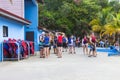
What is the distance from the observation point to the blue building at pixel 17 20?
19.8 meters

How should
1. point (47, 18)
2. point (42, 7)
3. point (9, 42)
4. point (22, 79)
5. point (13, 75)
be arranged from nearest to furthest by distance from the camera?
point (22, 79) → point (13, 75) → point (9, 42) → point (47, 18) → point (42, 7)

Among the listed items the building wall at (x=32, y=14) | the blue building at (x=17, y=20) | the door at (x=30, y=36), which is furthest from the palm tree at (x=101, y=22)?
the door at (x=30, y=36)

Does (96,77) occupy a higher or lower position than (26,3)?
lower

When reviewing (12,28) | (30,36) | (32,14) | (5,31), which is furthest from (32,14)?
(5,31)

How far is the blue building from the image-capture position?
19844mm

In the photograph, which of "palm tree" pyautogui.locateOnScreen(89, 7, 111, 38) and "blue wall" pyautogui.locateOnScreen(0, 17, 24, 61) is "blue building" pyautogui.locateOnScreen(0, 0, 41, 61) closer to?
"blue wall" pyautogui.locateOnScreen(0, 17, 24, 61)

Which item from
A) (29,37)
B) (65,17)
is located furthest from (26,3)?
(65,17)

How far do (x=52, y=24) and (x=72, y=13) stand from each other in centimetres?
361

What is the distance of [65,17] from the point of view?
5497 cm

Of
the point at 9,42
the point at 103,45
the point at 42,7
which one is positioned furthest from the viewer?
the point at 42,7

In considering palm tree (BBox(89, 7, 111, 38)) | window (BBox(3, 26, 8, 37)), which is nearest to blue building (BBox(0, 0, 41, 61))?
window (BBox(3, 26, 8, 37))

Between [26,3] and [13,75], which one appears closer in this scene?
[13,75]

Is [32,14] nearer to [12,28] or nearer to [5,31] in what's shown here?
[12,28]

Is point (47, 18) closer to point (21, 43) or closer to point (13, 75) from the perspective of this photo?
point (21, 43)
